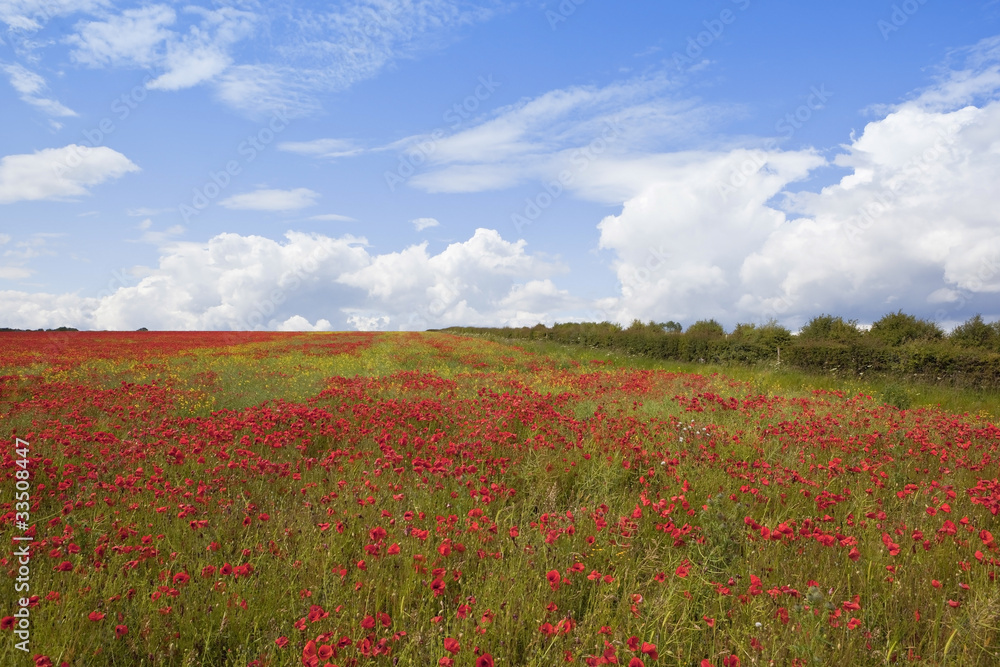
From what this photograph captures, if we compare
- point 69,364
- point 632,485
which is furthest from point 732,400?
point 69,364

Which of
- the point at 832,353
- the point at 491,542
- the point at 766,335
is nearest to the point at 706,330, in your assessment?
the point at 766,335

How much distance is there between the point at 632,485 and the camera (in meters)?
5.34

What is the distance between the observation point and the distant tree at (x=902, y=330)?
18573 millimetres

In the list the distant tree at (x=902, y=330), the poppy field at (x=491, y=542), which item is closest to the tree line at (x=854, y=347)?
the distant tree at (x=902, y=330)

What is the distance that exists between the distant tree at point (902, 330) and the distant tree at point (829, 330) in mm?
717

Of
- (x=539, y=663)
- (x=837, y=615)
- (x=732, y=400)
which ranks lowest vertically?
(x=539, y=663)

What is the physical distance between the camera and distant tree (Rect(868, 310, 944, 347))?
1857 centimetres

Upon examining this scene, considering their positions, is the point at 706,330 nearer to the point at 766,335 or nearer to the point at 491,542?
the point at 766,335

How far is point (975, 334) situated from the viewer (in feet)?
58.6

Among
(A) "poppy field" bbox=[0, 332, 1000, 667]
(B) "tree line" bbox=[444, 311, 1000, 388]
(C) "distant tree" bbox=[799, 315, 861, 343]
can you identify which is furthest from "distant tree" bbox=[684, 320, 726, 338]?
(A) "poppy field" bbox=[0, 332, 1000, 667]

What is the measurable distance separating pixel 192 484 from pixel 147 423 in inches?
122

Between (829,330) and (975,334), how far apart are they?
4.99 meters

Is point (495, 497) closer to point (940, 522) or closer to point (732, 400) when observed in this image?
point (940, 522)

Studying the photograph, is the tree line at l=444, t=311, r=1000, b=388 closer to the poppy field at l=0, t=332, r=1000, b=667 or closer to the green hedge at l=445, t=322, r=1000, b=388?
the green hedge at l=445, t=322, r=1000, b=388
